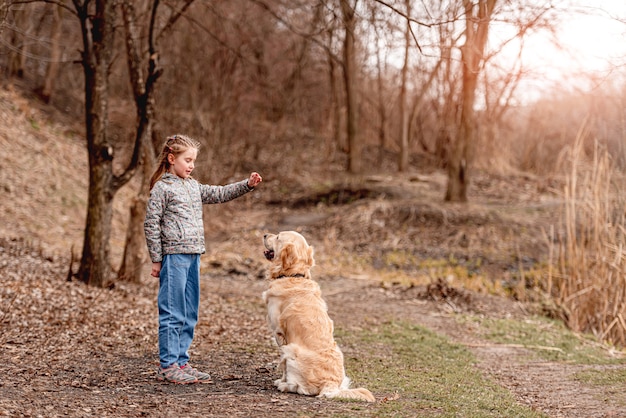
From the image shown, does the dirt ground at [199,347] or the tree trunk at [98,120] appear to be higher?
the tree trunk at [98,120]

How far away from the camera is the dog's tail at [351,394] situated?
5113 mm

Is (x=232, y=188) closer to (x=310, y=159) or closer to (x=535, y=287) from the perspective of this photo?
(x=535, y=287)

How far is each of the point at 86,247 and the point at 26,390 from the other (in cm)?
438

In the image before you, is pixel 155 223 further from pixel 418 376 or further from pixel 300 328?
pixel 418 376

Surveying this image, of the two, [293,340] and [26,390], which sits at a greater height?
[293,340]

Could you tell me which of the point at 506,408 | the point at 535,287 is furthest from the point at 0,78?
the point at 506,408

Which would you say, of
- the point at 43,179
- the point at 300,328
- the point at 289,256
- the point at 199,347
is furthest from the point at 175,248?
the point at 43,179

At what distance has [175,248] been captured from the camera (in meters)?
5.53

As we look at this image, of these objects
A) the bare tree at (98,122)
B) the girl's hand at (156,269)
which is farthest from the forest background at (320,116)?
the girl's hand at (156,269)

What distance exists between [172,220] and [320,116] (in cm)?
2479

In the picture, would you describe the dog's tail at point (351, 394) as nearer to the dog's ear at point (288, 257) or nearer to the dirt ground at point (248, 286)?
the dirt ground at point (248, 286)

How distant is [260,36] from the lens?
81.5 feet

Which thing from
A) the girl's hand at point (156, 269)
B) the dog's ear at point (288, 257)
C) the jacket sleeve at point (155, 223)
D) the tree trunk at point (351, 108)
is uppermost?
the tree trunk at point (351, 108)

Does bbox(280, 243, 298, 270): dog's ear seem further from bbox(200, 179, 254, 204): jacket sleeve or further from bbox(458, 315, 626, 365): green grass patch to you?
bbox(458, 315, 626, 365): green grass patch
